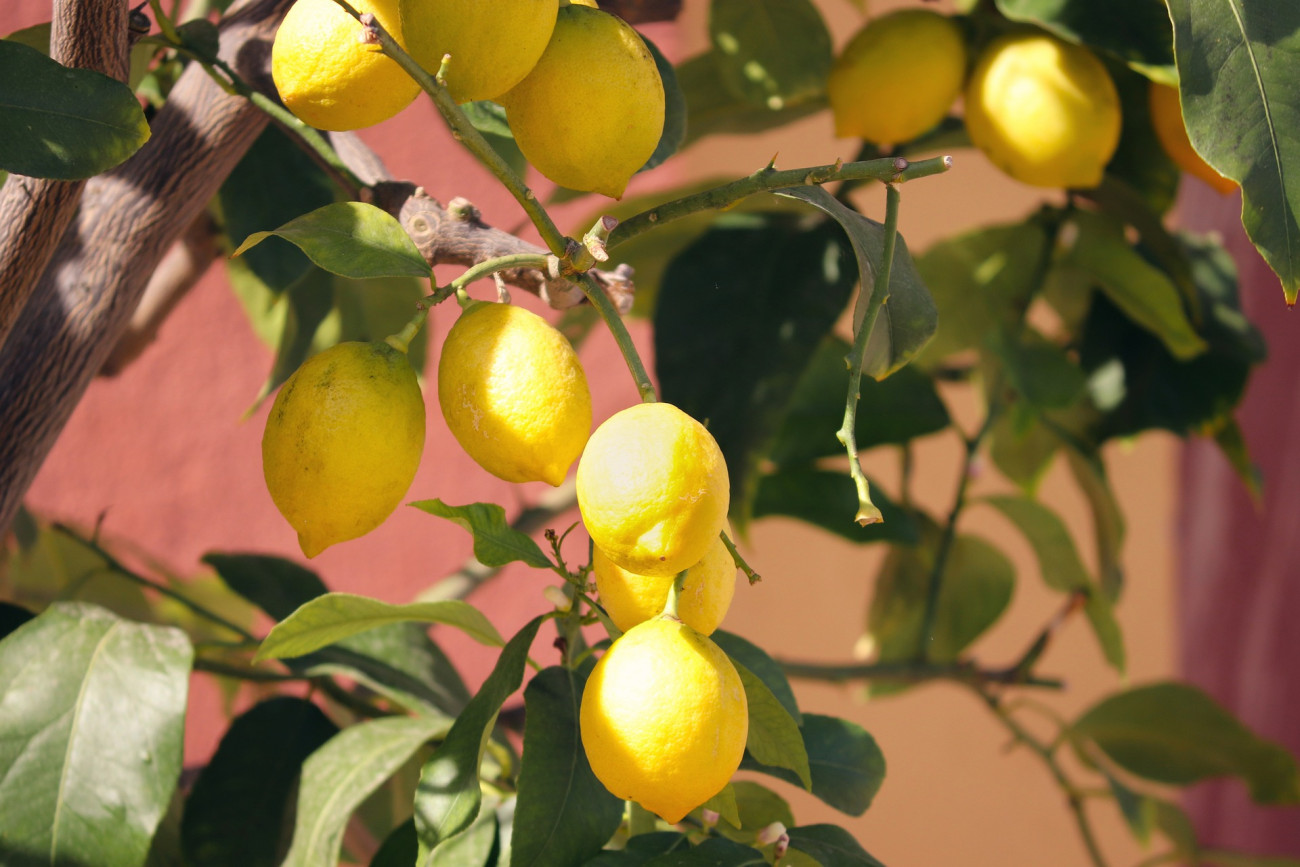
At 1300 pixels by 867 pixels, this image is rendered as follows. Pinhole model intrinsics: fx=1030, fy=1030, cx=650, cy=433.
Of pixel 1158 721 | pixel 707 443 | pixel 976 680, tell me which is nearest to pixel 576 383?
pixel 707 443

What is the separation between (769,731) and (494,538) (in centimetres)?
9

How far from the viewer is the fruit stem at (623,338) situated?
0.73 ft

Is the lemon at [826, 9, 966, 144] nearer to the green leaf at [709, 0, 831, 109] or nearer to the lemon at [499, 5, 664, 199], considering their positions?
the green leaf at [709, 0, 831, 109]

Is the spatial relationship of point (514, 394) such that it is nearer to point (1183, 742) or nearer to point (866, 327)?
point (866, 327)

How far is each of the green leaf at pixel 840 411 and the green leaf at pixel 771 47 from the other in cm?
15

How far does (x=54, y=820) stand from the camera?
281 millimetres

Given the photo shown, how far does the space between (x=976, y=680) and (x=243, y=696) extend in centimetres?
48

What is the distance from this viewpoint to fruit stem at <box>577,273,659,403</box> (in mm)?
221

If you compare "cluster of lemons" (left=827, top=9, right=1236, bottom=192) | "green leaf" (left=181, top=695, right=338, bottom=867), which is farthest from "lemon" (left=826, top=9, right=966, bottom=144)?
"green leaf" (left=181, top=695, right=338, bottom=867)

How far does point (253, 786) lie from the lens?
0.38 meters

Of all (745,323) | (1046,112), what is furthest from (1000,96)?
(745,323)

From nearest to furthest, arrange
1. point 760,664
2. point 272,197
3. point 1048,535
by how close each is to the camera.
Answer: point 760,664
point 272,197
point 1048,535

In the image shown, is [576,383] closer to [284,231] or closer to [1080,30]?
[284,231]

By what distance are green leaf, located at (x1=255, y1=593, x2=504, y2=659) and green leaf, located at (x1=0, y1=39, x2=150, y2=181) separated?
0.12 m
